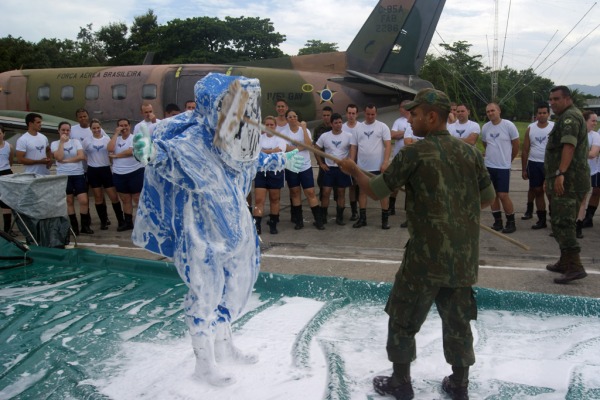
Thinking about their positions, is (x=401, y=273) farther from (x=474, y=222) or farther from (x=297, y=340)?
(x=297, y=340)

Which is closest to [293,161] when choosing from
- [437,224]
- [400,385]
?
[437,224]

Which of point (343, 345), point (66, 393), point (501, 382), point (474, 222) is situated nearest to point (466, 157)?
point (474, 222)

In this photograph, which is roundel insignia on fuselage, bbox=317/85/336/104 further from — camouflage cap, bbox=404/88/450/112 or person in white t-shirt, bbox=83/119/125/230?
camouflage cap, bbox=404/88/450/112

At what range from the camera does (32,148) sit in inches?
283

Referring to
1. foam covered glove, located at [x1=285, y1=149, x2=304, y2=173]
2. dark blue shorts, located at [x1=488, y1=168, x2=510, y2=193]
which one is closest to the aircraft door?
dark blue shorts, located at [x1=488, y1=168, x2=510, y2=193]

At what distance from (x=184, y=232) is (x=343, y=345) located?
1.35m

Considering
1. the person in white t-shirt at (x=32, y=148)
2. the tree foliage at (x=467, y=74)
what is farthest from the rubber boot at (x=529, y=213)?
the tree foliage at (x=467, y=74)

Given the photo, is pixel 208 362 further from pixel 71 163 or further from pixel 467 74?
pixel 467 74

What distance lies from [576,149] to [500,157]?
2133 mm

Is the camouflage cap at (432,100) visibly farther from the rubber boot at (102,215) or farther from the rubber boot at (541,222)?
the rubber boot at (102,215)

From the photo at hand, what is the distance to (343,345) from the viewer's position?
3566 mm

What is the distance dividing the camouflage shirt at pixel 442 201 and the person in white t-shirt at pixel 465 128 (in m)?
4.84

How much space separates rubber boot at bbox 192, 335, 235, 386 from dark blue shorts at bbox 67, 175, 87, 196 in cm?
502

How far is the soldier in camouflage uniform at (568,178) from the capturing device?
16.0 ft
